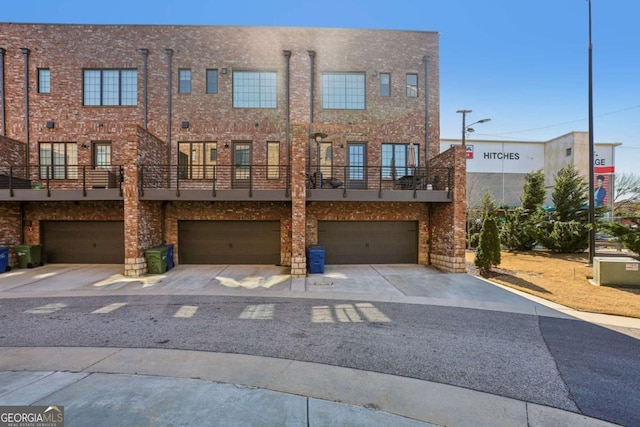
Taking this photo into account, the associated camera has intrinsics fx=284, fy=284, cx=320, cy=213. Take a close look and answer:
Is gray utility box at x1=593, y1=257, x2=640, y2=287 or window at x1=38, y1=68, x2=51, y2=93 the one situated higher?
window at x1=38, y1=68, x2=51, y2=93

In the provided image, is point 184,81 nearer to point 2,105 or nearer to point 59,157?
point 59,157

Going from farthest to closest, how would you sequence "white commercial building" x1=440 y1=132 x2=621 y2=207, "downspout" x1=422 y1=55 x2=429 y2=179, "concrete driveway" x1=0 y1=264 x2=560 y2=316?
"white commercial building" x1=440 y1=132 x2=621 y2=207, "downspout" x1=422 y1=55 x2=429 y2=179, "concrete driveway" x1=0 y1=264 x2=560 y2=316

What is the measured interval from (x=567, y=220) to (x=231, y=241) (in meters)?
18.8

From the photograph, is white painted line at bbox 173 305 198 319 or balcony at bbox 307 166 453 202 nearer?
white painted line at bbox 173 305 198 319

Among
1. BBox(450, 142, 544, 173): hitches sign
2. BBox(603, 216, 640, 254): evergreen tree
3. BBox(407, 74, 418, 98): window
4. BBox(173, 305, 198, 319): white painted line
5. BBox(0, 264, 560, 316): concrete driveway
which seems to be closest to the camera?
BBox(173, 305, 198, 319): white painted line

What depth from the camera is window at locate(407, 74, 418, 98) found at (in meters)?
14.1

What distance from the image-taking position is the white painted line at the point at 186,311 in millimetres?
6816

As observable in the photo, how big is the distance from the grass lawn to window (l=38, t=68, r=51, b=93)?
21.2 m

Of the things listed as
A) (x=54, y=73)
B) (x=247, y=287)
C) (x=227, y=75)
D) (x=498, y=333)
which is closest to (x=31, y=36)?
(x=54, y=73)

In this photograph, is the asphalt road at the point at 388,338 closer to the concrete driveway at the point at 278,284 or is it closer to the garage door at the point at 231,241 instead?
the concrete driveway at the point at 278,284

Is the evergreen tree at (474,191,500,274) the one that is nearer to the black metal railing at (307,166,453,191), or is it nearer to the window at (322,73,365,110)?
the black metal railing at (307,166,453,191)

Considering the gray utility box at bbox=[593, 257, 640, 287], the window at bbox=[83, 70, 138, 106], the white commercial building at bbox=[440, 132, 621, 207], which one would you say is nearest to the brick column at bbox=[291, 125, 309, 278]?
the window at bbox=[83, 70, 138, 106]

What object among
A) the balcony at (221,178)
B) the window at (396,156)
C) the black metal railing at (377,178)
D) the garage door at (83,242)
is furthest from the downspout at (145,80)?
the window at (396,156)

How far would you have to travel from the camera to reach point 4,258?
11711 millimetres
